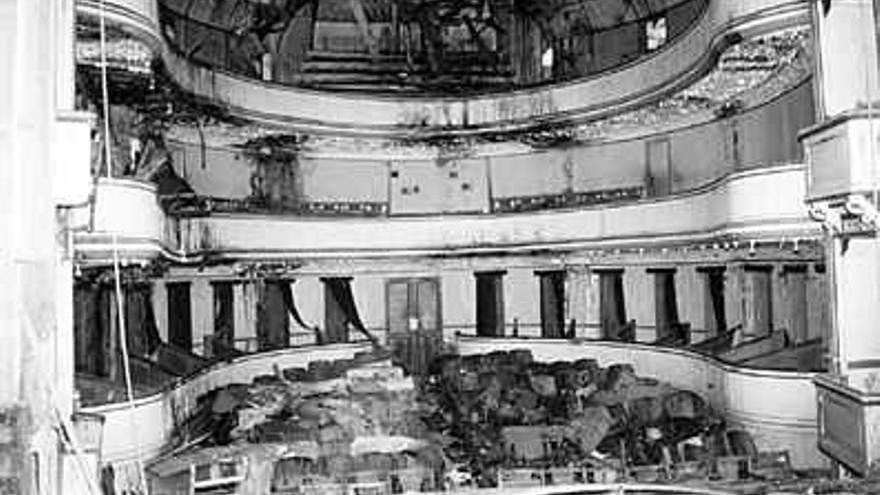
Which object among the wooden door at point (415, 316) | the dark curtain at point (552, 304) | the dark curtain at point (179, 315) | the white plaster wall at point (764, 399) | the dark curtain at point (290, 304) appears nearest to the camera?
the white plaster wall at point (764, 399)

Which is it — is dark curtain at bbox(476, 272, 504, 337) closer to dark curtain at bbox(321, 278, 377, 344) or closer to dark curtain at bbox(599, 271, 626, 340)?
dark curtain at bbox(599, 271, 626, 340)

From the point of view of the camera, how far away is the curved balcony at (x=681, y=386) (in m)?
13.2

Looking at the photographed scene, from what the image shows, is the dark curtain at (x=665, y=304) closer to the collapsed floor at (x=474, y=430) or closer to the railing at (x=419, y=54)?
the collapsed floor at (x=474, y=430)

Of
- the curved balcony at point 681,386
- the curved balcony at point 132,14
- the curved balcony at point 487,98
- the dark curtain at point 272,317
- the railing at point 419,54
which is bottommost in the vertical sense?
the curved balcony at point 681,386

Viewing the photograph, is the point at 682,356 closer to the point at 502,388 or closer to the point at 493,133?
the point at 502,388

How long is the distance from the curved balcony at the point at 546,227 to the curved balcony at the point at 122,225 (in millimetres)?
4836

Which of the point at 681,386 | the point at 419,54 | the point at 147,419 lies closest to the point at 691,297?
the point at 681,386

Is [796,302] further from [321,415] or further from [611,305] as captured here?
[321,415]

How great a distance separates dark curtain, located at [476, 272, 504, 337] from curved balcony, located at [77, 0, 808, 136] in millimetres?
4192

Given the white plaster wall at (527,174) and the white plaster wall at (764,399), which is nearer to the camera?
the white plaster wall at (764,399)

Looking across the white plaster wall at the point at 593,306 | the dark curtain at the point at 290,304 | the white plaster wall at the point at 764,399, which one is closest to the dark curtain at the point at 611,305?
the white plaster wall at the point at 593,306

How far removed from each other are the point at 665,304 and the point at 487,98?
7162 mm

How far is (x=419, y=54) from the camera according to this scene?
96.1 ft

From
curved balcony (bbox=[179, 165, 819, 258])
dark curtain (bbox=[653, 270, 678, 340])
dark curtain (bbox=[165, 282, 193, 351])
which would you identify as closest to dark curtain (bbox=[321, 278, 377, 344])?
curved balcony (bbox=[179, 165, 819, 258])
